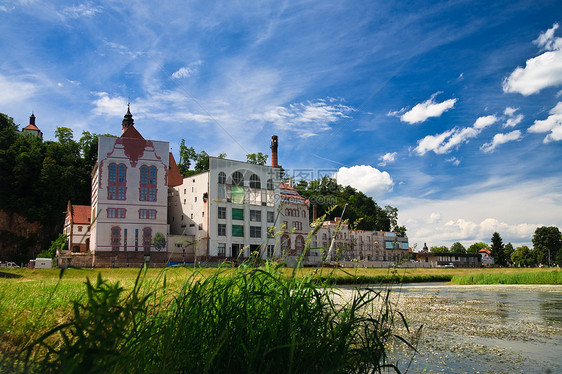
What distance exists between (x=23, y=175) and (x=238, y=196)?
38530 mm

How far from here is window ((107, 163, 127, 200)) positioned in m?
58.1

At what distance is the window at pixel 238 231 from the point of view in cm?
6449

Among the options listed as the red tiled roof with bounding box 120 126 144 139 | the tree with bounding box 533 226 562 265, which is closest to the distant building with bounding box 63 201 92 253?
the red tiled roof with bounding box 120 126 144 139

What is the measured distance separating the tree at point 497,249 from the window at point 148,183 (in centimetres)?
9726

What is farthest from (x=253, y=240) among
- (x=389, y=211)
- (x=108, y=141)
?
(x=389, y=211)

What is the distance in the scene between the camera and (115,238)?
57062mm

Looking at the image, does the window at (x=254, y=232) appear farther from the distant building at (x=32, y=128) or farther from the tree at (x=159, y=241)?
the distant building at (x=32, y=128)

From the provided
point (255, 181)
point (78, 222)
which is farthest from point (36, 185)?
point (255, 181)

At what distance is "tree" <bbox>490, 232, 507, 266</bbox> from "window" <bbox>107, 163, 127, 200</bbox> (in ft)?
332

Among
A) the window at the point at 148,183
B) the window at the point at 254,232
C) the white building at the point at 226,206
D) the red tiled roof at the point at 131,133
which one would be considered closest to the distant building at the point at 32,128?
the red tiled roof at the point at 131,133

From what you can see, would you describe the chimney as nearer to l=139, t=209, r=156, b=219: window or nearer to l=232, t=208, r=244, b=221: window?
l=232, t=208, r=244, b=221: window

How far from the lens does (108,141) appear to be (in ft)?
193

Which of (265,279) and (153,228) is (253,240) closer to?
(153,228)

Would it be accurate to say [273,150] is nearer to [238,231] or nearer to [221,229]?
[238,231]
